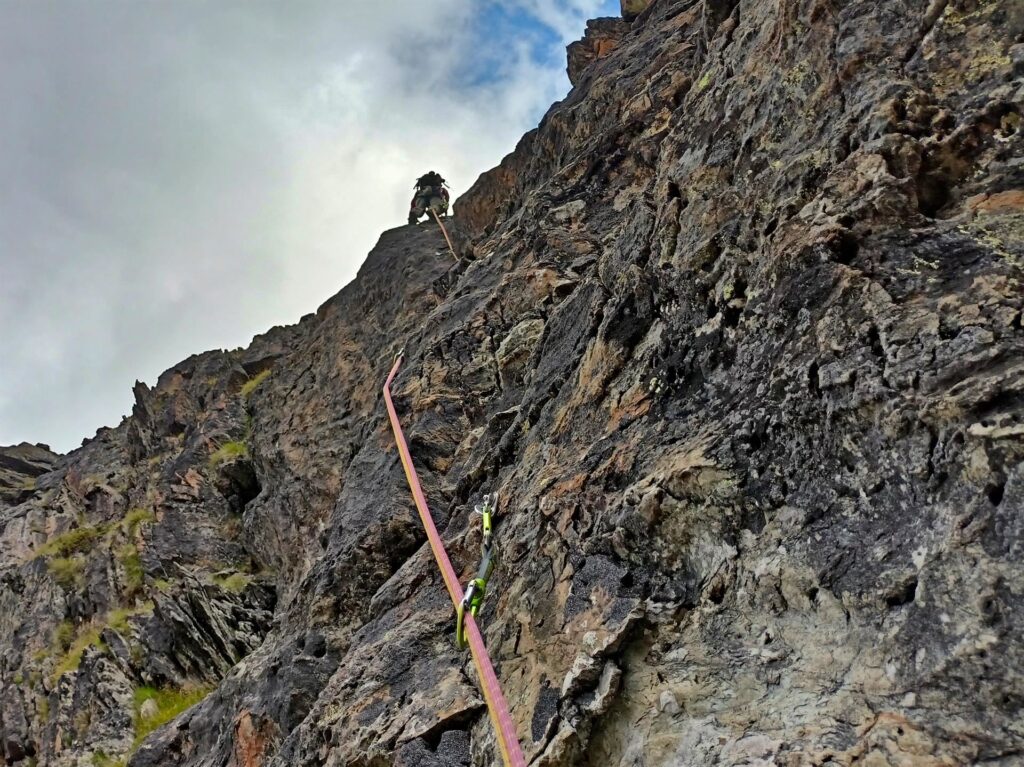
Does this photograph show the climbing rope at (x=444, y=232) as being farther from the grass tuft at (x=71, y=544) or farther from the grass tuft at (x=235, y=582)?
the grass tuft at (x=71, y=544)

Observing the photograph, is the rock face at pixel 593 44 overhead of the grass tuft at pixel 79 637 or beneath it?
overhead

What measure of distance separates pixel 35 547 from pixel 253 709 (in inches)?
972

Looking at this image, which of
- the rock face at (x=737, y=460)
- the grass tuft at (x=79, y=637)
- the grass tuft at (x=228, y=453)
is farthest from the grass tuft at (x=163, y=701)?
the grass tuft at (x=228, y=453)

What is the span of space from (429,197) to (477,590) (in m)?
25.0

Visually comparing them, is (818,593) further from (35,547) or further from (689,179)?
(35,547)

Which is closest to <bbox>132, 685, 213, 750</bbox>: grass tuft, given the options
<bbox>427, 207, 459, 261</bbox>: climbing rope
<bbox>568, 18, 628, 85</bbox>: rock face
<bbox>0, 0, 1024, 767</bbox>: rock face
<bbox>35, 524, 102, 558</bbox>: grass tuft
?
<bbox>0, 0, 1024, 767</bbox>: rock face

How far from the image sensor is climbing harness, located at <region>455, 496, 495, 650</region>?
6340 mm

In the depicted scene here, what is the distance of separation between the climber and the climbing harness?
22299mm

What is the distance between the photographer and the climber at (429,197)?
1124 inches

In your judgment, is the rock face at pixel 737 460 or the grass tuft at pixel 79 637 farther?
the grass tuft at pixel 79 637

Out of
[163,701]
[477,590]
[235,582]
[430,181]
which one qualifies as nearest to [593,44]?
[430,181]

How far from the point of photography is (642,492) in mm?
5145

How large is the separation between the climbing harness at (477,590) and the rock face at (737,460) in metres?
0.17

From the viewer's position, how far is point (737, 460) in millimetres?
4645
